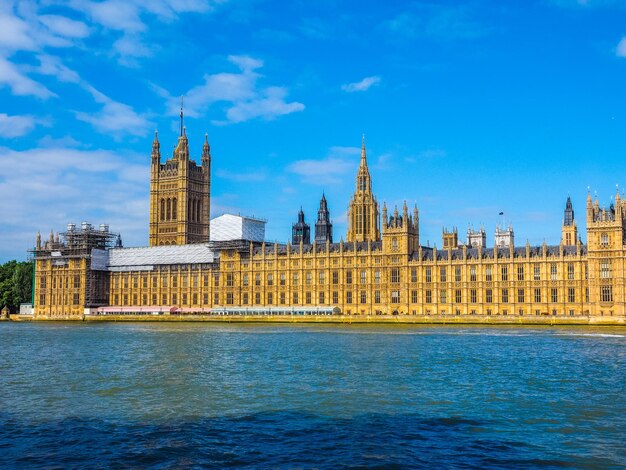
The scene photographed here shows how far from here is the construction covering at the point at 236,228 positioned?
6826 inches

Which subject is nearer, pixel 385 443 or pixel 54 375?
pixel 385 443

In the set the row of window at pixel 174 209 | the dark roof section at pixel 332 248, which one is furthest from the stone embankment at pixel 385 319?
the row of window at pixel 174 209

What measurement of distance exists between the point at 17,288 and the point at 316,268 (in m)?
76.7

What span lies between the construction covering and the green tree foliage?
44.7 metres

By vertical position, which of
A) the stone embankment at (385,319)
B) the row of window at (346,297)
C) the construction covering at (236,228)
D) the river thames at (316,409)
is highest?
the construction covering at (236,228)

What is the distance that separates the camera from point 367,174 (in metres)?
184

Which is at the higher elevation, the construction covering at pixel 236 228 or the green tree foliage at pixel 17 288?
the construction covering at pixel 236 228

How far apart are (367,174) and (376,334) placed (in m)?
93.6

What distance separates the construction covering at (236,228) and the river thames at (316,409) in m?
107

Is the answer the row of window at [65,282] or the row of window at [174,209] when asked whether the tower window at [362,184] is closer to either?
the row of window at [174,209]

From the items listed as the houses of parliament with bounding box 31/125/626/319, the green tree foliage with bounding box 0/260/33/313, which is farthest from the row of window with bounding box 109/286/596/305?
the green tree foliage with bounding box 0/260/33/313

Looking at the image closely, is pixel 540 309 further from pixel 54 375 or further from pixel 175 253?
pixel 54 375

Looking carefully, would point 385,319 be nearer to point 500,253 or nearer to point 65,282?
point 500,253

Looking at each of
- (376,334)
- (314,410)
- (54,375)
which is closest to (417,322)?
(376,334)
